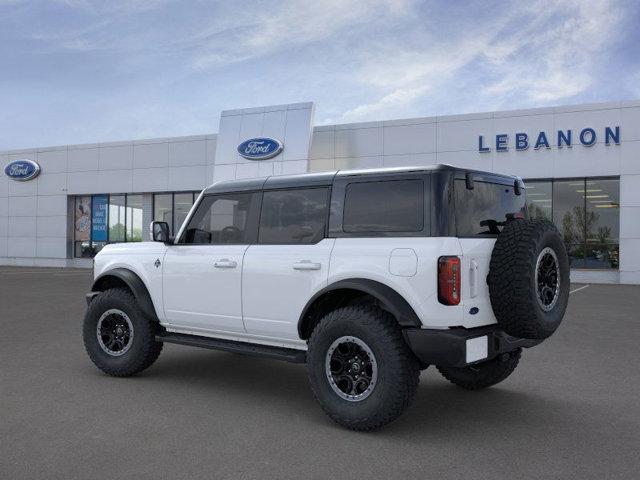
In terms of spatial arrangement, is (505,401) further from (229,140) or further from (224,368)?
(229,140)

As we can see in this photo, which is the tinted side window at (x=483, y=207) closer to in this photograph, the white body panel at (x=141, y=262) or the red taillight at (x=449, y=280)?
the red taillight at (x=449, y=280)

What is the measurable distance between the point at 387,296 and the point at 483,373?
1.80m

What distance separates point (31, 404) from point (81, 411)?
0.52 metres

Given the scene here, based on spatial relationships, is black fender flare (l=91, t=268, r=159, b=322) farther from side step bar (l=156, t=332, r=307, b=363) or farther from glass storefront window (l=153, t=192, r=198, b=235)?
glass storefront window (l=153, t=192, r=198, b=235)

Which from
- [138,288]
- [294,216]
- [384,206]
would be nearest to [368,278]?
[384,206]

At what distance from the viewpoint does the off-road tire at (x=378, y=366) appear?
170 inches

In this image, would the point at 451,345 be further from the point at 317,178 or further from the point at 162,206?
the point at 162,206

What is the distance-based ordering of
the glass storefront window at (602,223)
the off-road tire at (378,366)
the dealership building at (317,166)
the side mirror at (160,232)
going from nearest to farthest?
the off-road tire at (378,366) < the side mirror at (160,232) < the dealership building at (317,166) < the glass storefront window at (602,223)

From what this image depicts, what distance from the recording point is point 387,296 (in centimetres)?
442

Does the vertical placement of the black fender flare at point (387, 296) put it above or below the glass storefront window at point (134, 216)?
below

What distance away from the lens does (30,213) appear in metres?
31.8

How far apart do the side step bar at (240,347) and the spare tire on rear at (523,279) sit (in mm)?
1618

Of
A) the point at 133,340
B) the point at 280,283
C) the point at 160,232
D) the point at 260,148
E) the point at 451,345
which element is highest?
the point at 260,148

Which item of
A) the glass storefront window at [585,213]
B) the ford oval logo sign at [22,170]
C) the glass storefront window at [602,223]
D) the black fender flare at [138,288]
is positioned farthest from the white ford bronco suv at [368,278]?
the ford oval logo sign at [22,170]
